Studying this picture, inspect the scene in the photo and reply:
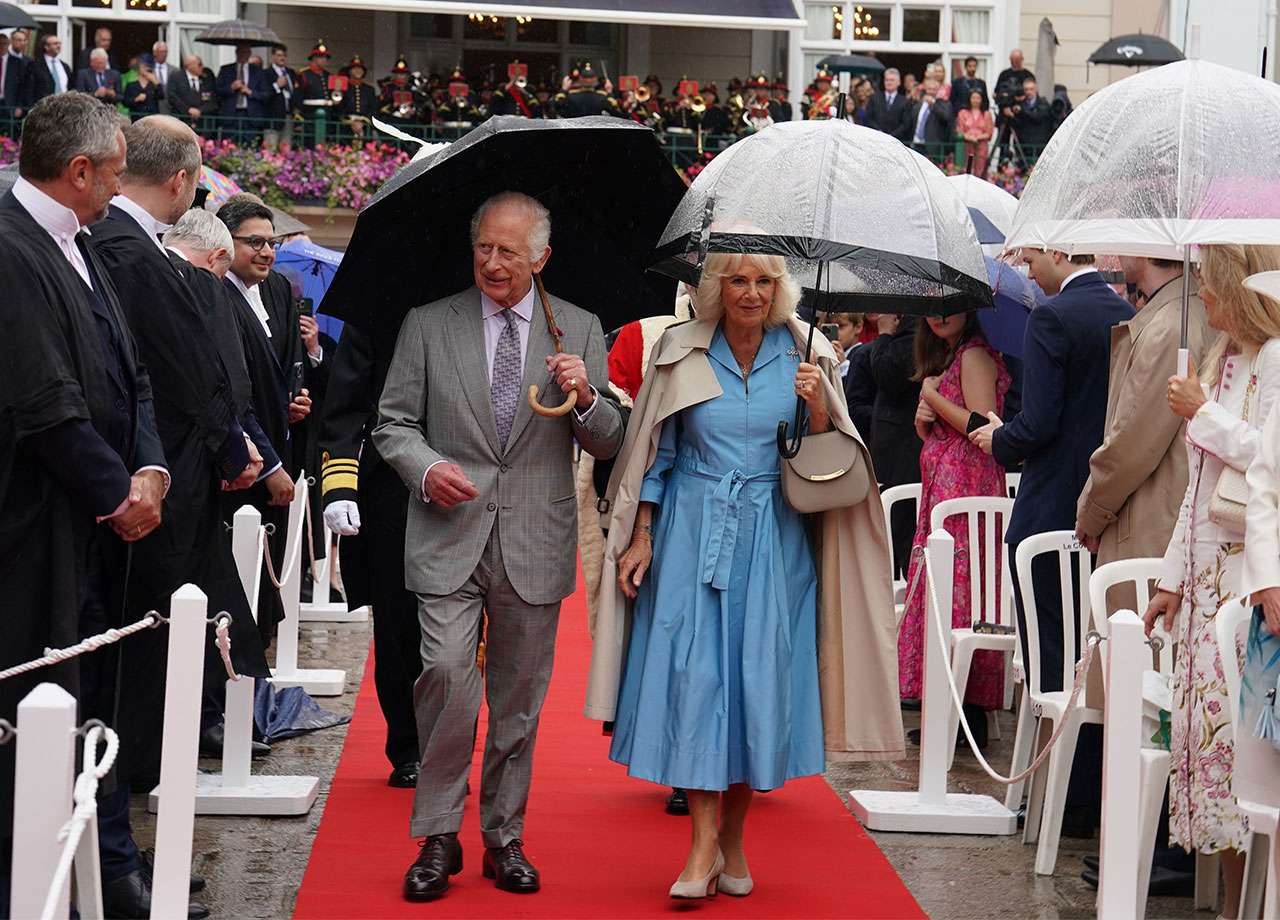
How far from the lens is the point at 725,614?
4793mm

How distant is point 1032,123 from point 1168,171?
1813 centimetres

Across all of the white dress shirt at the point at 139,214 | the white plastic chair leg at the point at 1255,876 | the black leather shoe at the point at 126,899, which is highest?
the white dress shirt at the point at 139,214

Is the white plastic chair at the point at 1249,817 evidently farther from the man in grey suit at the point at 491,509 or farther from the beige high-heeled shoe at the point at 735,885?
the man in grey suit at the point at 491,509

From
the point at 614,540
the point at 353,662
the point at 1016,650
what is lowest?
the point at 353,662

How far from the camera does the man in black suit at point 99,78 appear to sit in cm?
2017

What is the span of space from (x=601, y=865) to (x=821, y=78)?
19.4m

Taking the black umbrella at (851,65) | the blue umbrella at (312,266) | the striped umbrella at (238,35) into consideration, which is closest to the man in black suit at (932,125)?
the black umbrella at (851,65)

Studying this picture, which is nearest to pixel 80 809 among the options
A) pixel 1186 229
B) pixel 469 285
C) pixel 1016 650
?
pixel 469 285

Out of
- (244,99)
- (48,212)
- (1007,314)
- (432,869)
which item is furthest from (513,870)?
(244,99)

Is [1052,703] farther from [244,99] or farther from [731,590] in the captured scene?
[244,99]

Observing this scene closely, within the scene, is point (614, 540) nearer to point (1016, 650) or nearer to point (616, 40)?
point (1016, 650)

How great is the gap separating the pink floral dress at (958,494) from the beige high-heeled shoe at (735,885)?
2.18 m

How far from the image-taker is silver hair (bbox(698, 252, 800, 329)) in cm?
485

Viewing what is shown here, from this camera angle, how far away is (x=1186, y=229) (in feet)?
14.4
